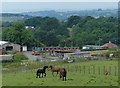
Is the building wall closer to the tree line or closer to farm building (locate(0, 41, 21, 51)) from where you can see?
farm building (locate(0, 41, 21, 51))

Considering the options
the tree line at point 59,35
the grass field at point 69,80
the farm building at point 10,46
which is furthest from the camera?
the tree line at point 59,35

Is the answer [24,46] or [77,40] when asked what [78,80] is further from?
[77,40]

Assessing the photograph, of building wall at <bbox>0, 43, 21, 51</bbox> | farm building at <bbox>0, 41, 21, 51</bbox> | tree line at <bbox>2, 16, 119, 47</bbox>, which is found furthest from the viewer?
tree line at <bbox>2, 16, 119, 47</bbox>

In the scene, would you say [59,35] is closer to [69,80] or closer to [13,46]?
[13,46]

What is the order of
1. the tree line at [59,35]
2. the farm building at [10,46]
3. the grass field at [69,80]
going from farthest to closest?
the tree line at [59,35], the farm building at [10,46], the grass field at [69,80]

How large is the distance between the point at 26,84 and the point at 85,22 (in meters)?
47.1

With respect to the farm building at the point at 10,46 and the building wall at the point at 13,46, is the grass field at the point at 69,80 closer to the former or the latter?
the building wall at the point at 13,46

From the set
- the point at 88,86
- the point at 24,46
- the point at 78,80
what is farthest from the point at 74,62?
the point at 24,46

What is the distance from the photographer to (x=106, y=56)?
29.9m

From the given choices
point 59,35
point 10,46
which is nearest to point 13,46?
point 10,46

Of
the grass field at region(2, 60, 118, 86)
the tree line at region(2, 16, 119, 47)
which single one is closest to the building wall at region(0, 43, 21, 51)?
the tree line at region(2, 16, 119, 47)

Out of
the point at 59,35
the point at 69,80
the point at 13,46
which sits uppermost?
the point at 69,80

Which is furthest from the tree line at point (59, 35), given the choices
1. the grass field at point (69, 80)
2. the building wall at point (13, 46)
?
the grass field at point (69, 80)

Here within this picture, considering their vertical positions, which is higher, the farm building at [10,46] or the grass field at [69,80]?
the grass field at [69,80]
